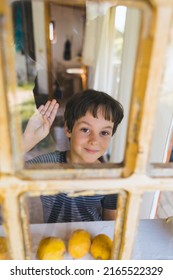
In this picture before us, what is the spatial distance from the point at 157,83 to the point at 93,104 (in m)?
0.65

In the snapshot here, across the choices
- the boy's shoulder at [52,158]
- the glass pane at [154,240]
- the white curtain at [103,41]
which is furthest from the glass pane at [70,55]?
the glass pane at [154,240]

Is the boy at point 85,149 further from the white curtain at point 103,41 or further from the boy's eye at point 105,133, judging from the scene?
the white curtain at point 103,41

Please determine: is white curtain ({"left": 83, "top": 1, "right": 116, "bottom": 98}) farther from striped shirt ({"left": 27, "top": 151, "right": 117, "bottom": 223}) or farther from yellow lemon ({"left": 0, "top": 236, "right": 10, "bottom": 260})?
yellow lemon ({"left": 0, "top": 236, "right": 10, "bottom": 260})

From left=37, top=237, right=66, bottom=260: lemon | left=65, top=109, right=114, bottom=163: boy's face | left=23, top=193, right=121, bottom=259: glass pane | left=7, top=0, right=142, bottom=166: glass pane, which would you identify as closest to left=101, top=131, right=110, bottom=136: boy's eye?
left=65, top=109, right=114, bottom=163: boy's face

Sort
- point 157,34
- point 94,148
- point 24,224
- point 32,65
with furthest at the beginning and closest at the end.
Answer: point 32,65 < point 94,148 < point 24,224 < point 157,34

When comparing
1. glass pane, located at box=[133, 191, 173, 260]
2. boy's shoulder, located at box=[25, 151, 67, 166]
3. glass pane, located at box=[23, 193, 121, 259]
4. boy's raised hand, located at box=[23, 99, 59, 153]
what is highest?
boy's raised hand, located at box=[23, 99, 59, 153]

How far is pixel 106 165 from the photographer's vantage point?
331mm

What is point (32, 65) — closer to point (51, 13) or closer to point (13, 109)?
point (13, 109)

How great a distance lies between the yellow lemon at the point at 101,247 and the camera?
47 centimetres

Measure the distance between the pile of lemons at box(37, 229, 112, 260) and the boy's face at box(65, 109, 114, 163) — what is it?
1.29 ft

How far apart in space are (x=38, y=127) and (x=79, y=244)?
0.38 meters

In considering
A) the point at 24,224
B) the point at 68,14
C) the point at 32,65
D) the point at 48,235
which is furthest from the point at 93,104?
the point at 68,14

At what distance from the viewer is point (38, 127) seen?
741 millimetres

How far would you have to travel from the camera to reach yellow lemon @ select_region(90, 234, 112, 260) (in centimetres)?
47
